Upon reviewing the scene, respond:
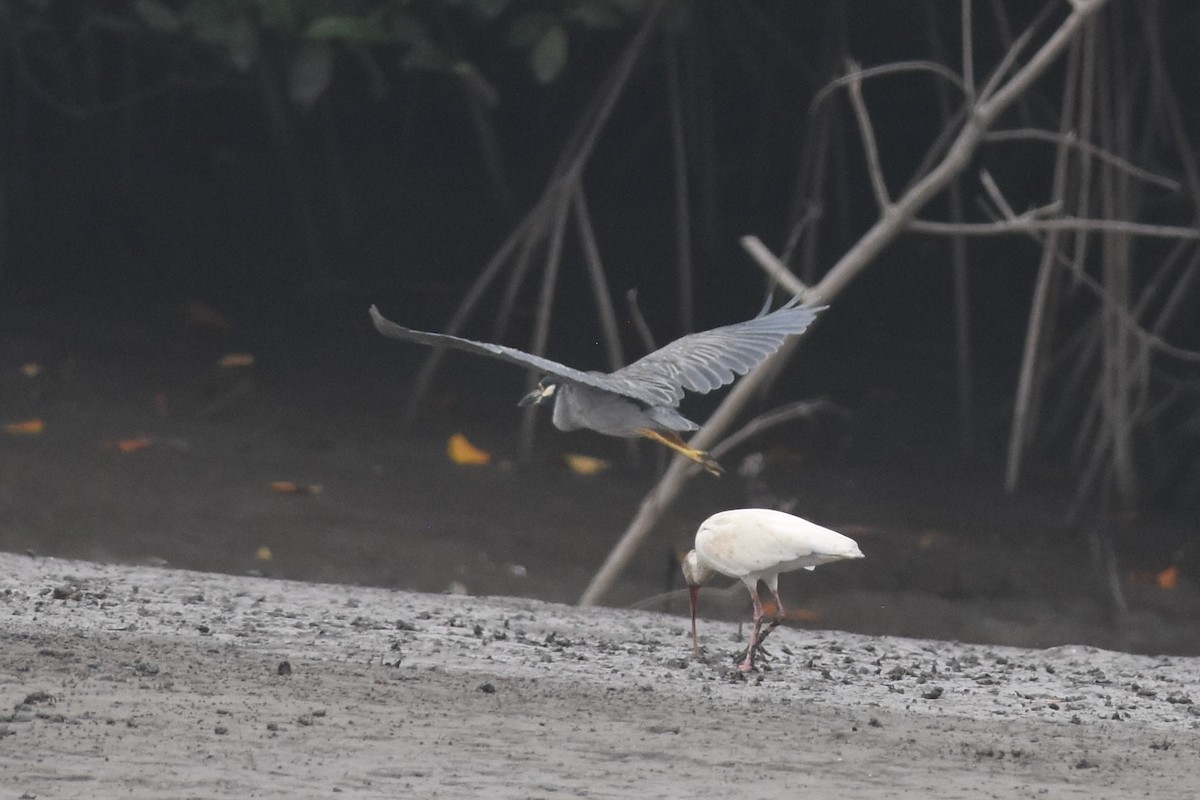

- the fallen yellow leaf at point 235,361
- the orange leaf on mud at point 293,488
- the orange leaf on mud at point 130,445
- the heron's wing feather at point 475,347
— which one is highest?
the fallen yellow leaf at point 235,361

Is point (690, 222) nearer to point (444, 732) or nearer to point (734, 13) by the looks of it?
point (734, 13)

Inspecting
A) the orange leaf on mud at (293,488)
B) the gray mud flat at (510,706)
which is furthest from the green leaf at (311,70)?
the gray mud flat at (510,706)

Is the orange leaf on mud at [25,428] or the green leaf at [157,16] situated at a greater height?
the green leaf at [157,16]

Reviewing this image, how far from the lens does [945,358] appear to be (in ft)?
34.0

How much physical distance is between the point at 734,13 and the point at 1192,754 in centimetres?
645

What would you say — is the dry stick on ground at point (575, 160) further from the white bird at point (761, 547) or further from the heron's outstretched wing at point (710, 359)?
the white bird at point (761, 547)

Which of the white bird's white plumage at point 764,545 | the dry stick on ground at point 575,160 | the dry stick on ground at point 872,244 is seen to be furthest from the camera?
the dry stick on ground at point 575,160

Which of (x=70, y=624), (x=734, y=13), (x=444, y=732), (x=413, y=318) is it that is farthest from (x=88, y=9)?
(x=444, y=732)

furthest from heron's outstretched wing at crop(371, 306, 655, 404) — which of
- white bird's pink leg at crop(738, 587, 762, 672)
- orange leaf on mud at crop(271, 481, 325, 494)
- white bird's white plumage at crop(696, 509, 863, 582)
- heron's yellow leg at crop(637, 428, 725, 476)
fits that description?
orange leaf on mud at crop(271, 481, 325, 494)

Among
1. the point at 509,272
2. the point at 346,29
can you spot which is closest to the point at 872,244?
the point at 346,29

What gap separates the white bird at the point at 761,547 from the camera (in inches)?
182

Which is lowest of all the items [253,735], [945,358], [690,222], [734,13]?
[253,735]

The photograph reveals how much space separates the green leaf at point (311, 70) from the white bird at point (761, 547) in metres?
3.14

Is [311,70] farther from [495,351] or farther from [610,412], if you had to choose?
[495,351]
